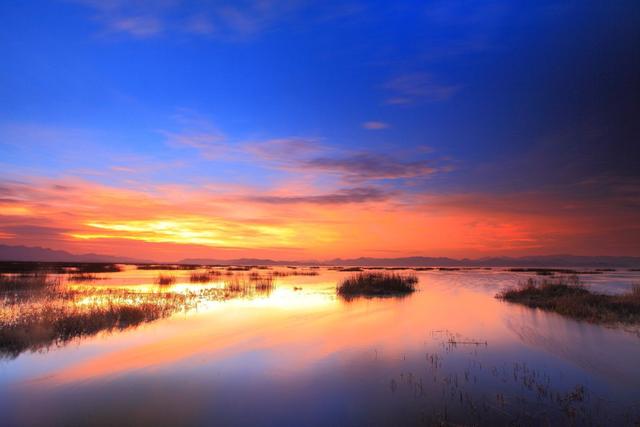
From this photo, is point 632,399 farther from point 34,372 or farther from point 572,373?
point 34,372

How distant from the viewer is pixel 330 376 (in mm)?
10156

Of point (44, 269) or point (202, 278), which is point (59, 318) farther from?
point (44, 269)

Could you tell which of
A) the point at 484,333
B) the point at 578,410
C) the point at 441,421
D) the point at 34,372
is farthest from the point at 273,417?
the point at 484,333

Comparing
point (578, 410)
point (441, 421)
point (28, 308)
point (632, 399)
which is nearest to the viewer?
point (441, 421)

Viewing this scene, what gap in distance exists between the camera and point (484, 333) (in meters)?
15.9

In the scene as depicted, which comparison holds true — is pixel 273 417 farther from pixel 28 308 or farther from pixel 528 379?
pixel 28 308

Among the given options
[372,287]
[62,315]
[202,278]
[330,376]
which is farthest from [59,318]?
[202,278]

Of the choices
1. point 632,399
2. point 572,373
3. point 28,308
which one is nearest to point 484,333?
point 572,373

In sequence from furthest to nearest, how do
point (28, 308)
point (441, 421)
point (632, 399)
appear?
point (28, 308)
point (632, 399)
point (441, 421)

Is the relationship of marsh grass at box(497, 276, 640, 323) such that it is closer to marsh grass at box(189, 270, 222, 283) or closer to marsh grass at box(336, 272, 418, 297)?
marsh grass at box(336, 272, 418, 297)

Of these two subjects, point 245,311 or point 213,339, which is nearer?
point 213,339

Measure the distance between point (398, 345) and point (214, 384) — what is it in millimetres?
6859

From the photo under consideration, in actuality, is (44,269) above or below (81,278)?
above

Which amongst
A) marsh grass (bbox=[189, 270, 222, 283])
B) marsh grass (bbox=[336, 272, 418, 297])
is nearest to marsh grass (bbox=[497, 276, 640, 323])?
marsh grass (bbox=[336, 272, 418, 297])
